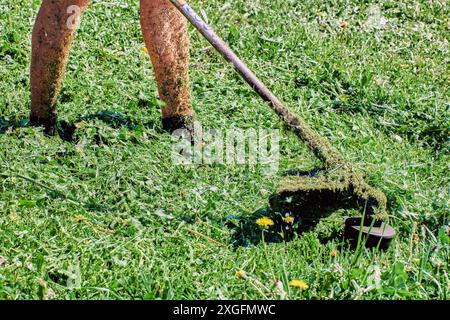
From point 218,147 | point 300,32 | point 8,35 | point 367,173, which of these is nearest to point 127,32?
point 8,35

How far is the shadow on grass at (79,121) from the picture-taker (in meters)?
→ 4.49

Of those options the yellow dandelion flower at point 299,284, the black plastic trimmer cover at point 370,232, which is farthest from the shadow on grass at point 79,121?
the yellow dandelion flower at point 299,284

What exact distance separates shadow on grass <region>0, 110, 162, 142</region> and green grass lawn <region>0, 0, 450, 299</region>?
3cm

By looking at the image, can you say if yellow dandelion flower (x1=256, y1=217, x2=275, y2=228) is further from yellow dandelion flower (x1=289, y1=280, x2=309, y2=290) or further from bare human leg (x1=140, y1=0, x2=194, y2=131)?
bare human leg (x1=140, y1=0, x2=194, y2=131)

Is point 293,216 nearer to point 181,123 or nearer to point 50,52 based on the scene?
point 181,123

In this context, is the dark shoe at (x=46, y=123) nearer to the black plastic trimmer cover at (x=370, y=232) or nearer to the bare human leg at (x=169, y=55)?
the bare human leg at (x=169, y=55)

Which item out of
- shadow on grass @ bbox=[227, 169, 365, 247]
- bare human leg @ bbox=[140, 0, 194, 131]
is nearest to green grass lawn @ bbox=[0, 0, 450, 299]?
shadow on grass @ bbox=[227, 169, 365, 247]

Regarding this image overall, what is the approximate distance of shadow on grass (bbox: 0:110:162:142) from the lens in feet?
14.7

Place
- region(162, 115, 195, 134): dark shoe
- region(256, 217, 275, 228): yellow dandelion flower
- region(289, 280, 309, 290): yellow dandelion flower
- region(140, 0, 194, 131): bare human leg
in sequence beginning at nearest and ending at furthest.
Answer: region(289, 280, 309, 290): yellow dandelion flower → region(256, 217, 275, 228): yellow dandelion flower → region(140, 0, 194, 131): bare human leg → region(162, 115, 195, 134): dark shoe

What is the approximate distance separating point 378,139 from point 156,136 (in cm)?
131

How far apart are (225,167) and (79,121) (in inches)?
35.4

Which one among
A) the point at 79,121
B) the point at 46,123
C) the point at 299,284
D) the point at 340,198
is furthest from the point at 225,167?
the point at 299,284

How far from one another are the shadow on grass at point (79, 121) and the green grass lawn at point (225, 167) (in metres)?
0.03
